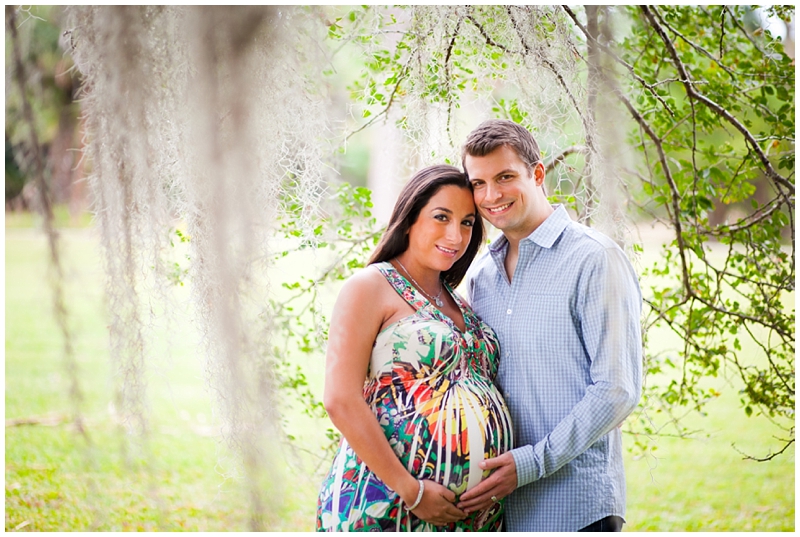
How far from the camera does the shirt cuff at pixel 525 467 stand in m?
1.53

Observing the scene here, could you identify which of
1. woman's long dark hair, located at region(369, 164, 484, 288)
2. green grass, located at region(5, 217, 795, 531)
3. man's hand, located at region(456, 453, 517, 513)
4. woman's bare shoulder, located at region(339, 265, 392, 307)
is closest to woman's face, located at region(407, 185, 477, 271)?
woman's long dark hair, located at region(369, 164, 484, 288)

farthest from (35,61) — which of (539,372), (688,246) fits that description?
(688,246)

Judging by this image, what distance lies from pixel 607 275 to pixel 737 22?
1.24 m

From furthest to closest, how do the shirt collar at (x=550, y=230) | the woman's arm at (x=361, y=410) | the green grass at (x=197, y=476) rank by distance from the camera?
the green grass at (x=197, y=476) < the shirt collar at (x=550, y=230) < the woman's arm at (x=361, y=410)

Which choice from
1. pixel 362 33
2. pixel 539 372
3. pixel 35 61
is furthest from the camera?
pixel 362 33

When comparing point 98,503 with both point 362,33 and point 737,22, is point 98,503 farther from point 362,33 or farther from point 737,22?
point 737,22

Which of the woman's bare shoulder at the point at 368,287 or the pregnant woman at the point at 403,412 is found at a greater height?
the woman's bare shoulder at the point at 368,287

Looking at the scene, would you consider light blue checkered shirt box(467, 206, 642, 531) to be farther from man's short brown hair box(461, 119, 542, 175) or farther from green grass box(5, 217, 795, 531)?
green grass box(5, 217, 795, 531)

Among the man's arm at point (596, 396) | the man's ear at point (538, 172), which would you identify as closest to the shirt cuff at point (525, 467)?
the man's arm at point (596, 396)

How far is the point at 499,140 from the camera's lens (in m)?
1.65

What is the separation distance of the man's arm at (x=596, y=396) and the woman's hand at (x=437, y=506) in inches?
1.1

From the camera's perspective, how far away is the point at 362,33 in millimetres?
2064

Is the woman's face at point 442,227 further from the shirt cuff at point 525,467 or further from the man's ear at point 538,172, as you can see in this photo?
the shirt cuff at point 525,467

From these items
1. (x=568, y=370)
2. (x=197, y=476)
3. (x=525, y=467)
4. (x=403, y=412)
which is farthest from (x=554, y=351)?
(x=197, y=476)
